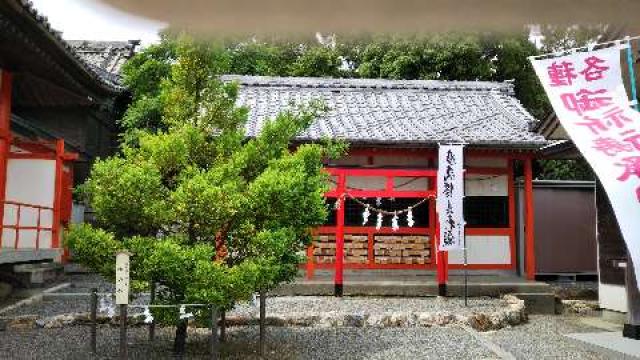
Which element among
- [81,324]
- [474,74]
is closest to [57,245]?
[81,324]

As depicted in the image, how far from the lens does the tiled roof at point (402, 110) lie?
44.4 feet

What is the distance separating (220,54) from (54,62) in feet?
8.22

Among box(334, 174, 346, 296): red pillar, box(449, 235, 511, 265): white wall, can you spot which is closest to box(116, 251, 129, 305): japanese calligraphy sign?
box(334, 174, 346, 296): red pillar

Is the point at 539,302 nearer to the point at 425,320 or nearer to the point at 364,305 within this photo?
the point at 425,320

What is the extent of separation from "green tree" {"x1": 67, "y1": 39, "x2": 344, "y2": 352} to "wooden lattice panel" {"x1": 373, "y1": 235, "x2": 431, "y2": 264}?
5.97 meters

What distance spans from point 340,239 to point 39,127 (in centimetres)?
729

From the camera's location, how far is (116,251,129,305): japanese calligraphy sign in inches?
253

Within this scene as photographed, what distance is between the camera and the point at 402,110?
16438 millimetres

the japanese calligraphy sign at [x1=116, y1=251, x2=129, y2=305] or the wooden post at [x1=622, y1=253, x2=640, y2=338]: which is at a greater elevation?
the japanese calligraphy sign at [x1=116, y1=251, x2=129, y2=305]

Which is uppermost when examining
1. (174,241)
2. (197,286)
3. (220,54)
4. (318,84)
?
(318,84)

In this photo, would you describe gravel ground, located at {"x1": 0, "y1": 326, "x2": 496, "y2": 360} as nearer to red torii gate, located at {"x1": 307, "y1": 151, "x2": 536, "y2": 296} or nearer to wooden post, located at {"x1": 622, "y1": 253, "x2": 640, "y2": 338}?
wooden post, located at {"x1": 622, "y1": 253, "x2": 640, "y2": 338}

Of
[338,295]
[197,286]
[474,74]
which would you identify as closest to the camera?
[197,286]

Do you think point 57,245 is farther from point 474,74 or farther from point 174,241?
point 474,74

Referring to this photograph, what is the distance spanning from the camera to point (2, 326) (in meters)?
9.29
